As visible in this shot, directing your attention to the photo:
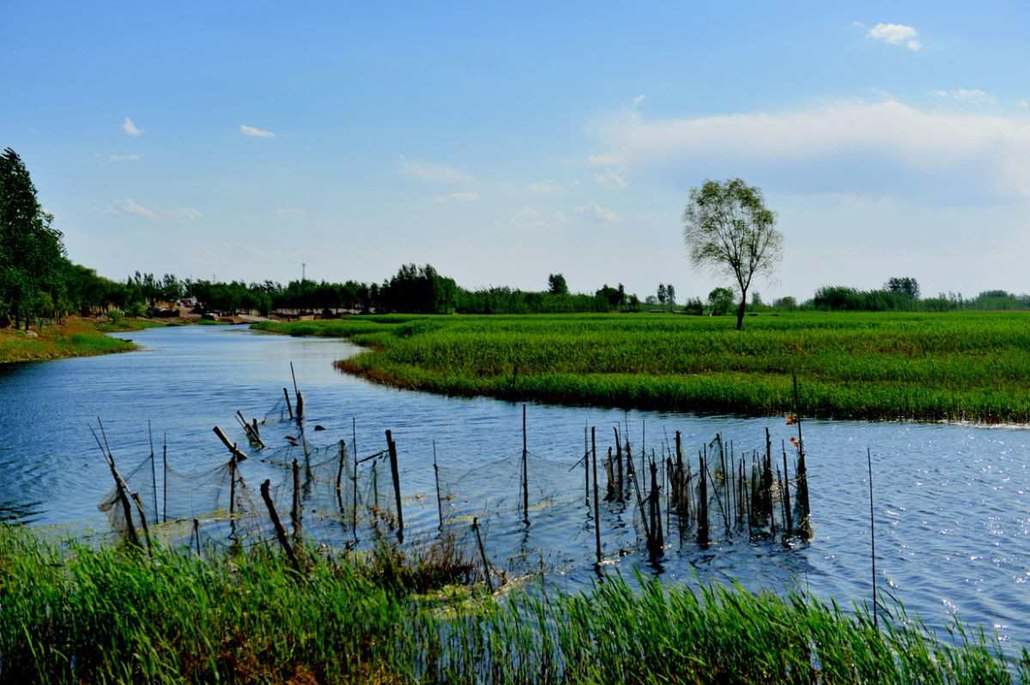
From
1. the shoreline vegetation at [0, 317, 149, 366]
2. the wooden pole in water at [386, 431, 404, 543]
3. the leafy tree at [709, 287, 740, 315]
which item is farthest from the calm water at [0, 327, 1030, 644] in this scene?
the leafy tree at [709, 287, 740, 315]

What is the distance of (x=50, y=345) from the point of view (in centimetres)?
8531

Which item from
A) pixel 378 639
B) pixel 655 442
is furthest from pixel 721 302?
pixel 378 639

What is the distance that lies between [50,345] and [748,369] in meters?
71.8

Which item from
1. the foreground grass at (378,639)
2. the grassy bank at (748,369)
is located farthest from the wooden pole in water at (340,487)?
the grassy bank at (748,369)

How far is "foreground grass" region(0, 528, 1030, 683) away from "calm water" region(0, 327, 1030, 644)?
3594 mm

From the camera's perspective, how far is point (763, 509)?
19.1m

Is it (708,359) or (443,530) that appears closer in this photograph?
(443,530)

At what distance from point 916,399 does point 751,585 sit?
22.6m

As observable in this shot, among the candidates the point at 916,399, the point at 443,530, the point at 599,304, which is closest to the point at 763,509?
the point at 443,530

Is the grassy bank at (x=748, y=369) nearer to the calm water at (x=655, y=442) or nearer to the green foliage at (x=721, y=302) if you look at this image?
the calm water at (x=655, y=442)

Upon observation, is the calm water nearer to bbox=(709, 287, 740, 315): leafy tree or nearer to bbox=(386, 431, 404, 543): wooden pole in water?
bbox=(386, 431, 404, 543): wooden pole in water

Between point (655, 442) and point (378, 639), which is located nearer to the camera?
point (378, 639)

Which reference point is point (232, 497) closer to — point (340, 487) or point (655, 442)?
point (340, 487)

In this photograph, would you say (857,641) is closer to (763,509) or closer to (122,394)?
(763,509)
